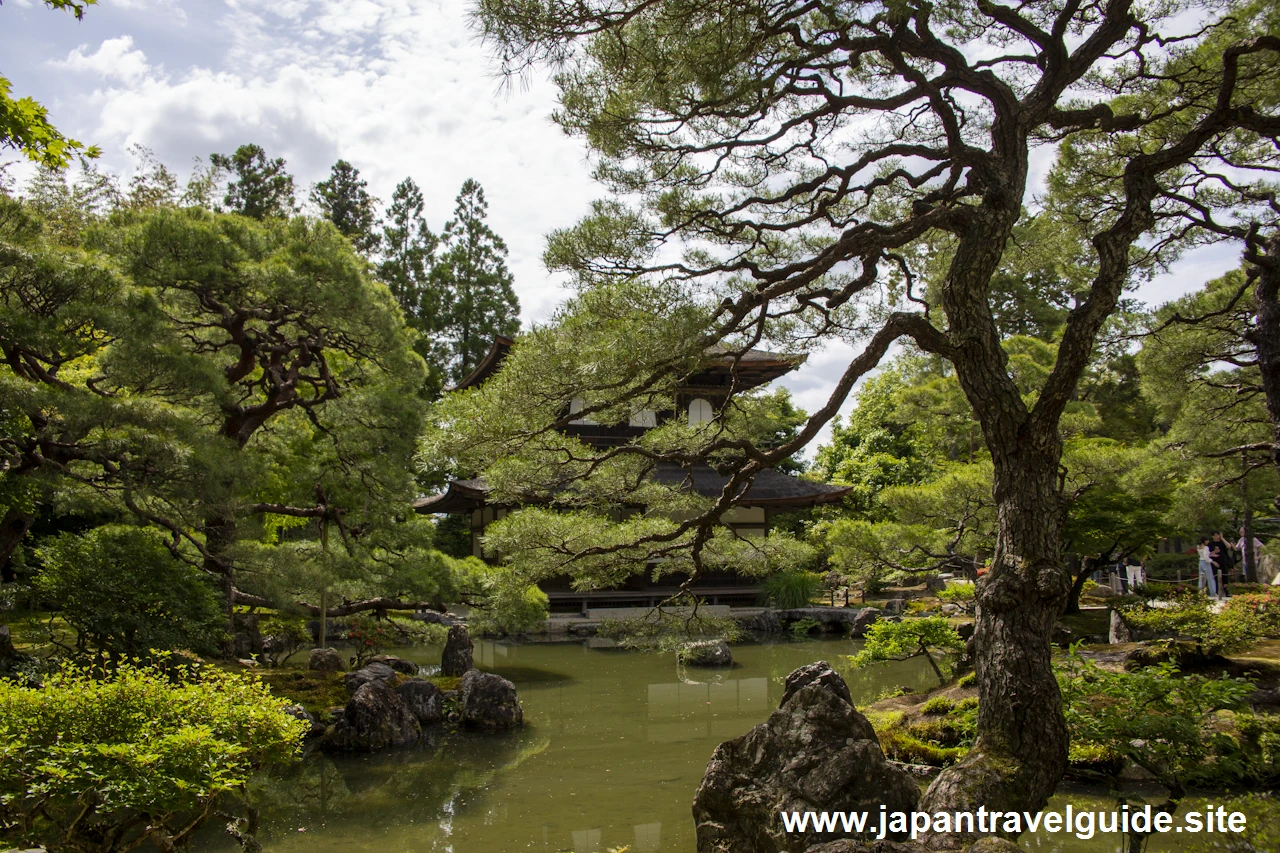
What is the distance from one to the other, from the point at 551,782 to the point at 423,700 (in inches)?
99.5

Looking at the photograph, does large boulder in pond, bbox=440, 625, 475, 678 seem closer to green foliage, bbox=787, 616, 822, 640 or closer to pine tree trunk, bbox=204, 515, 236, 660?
pine tree trunk, bbox=204, 515, 236, 660

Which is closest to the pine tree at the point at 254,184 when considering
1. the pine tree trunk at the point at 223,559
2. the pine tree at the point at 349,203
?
the pine tree at the point at 349,203

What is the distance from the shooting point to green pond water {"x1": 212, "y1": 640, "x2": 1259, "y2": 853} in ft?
15.7

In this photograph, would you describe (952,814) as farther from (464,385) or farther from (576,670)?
(464,385)

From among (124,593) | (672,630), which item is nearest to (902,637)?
(672,630)

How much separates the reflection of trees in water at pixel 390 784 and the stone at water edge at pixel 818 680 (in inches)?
91.4

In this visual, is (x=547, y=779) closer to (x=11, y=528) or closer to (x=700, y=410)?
(x=11, y=528)

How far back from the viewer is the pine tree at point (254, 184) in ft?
74.9

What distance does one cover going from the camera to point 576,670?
36.9 ft

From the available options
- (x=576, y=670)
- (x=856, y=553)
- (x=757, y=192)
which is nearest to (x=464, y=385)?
(x=576, y=670)

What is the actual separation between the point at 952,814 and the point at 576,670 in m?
8.23

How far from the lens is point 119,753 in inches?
121

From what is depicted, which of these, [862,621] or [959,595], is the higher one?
[959,595]

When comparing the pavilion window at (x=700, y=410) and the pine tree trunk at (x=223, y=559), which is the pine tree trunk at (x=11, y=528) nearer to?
the pine tree trunk at (x=223, y=559)
